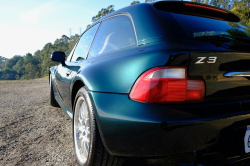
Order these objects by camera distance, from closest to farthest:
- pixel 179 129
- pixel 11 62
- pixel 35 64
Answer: pixel 179 129 → pixel 35 64 → pixel 11 62

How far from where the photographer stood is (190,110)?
1.15m

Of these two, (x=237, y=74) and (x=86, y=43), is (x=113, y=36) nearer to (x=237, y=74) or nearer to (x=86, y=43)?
(x=86, y=43)

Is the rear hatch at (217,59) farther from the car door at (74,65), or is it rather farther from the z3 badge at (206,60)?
the car door at (74,65)

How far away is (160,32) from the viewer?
1399mm

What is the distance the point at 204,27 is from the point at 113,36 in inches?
35.4

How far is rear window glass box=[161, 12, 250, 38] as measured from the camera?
1453mm

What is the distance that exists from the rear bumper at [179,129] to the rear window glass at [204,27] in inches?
23.0

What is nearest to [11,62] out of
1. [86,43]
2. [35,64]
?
[35,64]

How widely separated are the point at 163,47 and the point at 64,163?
5.01ft

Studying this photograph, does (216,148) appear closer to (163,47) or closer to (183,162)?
(183,162)

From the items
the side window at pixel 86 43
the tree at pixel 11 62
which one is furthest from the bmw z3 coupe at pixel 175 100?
the tree at pixel 11 62

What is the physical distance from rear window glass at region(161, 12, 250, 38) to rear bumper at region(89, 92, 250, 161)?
0.58 m

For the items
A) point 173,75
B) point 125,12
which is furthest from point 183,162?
point 125,12

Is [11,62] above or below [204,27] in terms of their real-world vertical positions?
below
